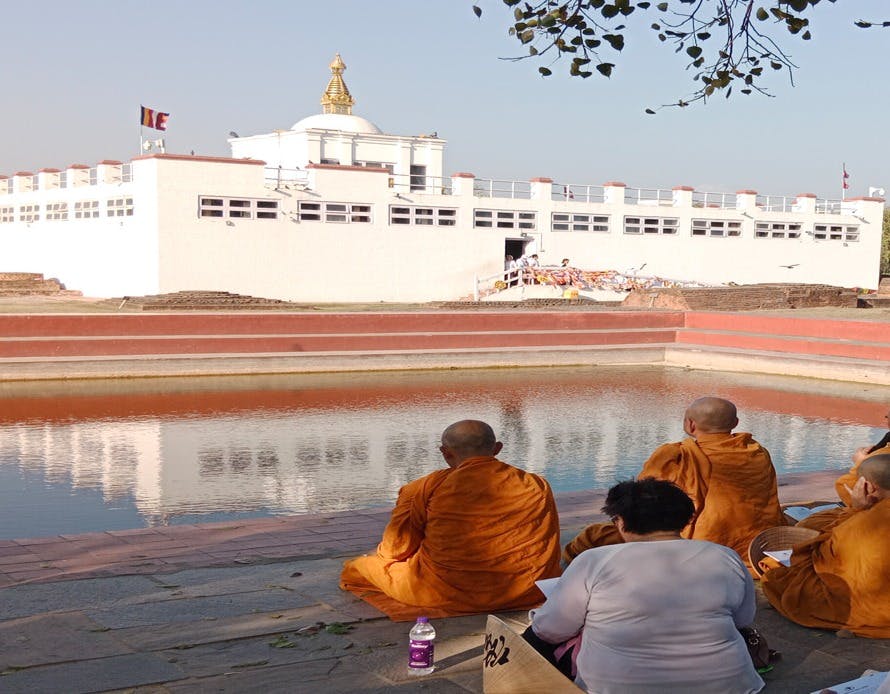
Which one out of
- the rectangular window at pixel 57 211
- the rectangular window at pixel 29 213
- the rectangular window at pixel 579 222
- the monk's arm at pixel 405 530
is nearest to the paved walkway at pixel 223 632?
the monk's arm at pixel 405 530

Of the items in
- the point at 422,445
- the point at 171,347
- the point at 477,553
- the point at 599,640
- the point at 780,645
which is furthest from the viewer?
the point at 171,347

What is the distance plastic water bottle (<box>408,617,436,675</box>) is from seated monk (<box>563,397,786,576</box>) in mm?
1492

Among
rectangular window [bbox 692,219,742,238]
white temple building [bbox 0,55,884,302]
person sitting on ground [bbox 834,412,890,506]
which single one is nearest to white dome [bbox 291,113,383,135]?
white temple building [bbox 0,55,884,302]

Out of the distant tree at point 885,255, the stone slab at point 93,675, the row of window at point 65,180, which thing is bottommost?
the stone slab at point 93,675

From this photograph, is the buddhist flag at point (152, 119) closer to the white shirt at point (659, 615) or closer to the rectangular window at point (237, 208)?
the rectangular window at point (237, 208)

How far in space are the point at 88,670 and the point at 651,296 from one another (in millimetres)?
26221

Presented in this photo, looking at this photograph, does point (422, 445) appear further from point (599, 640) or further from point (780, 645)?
point (599, 640)

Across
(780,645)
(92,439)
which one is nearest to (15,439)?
(92,439)

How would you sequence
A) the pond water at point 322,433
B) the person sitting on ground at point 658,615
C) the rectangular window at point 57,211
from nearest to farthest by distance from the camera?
the person sitting on ground at point 658,615
the pond water at point 322,433
the rectangular window at point 57,211

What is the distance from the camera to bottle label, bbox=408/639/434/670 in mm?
3725

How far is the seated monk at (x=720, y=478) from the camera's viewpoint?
505cm

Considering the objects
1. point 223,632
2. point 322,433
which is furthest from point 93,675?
point 322,433

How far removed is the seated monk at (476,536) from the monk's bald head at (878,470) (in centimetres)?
128

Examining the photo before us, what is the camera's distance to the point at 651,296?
28.9m
